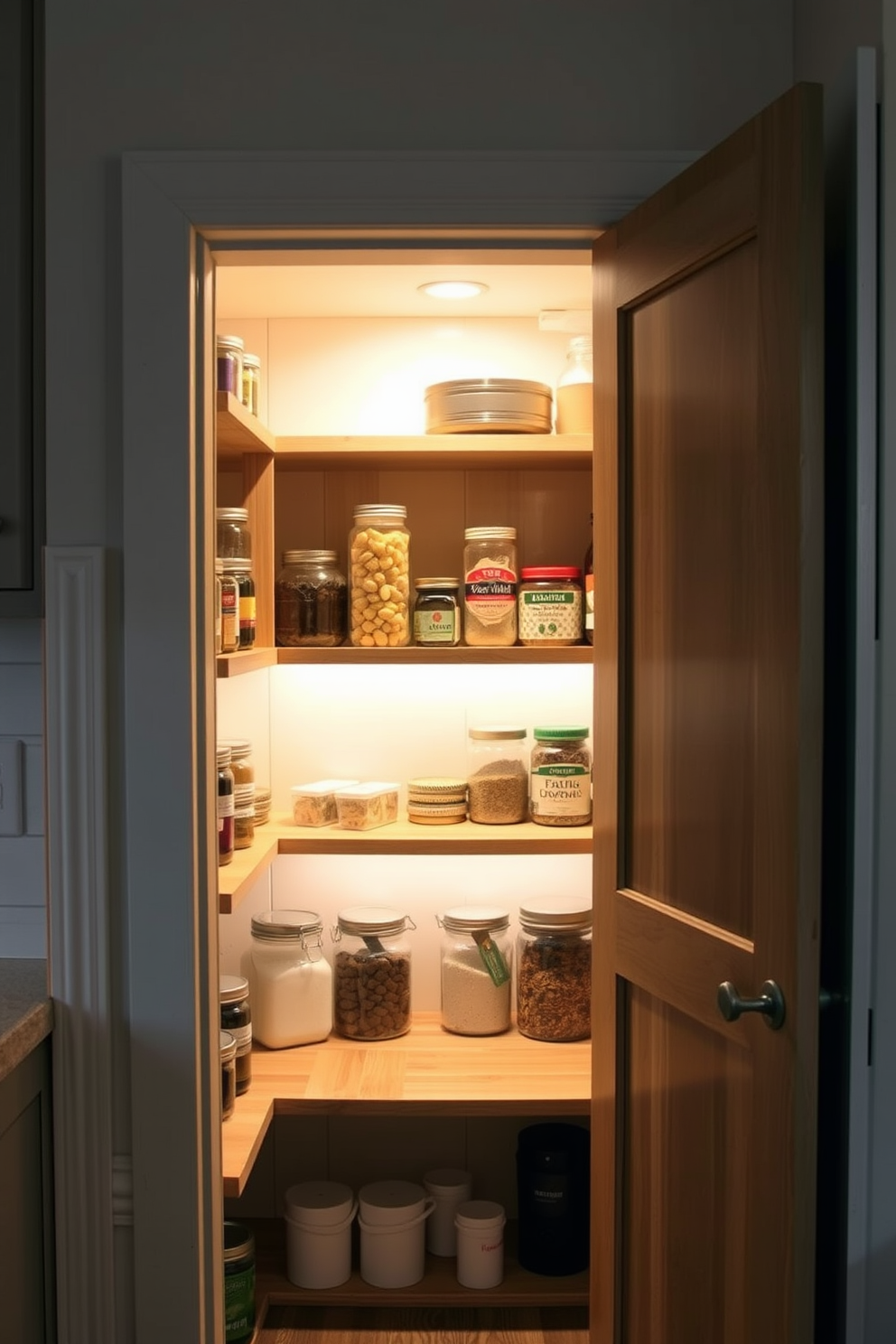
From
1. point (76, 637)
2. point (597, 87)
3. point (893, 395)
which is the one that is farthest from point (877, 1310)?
point (597, 87)

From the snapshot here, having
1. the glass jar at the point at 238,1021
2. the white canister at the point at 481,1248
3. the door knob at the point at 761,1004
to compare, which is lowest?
the white canister at the point at 481,1248

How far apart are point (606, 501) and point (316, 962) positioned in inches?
49.5

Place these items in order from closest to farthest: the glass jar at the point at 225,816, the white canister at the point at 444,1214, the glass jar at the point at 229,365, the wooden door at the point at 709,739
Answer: the wooden door at the point at 709,739, the glass jar at the point at 225,816, the glass jar at the point at 229,365, the white canister at the point at 444,1214

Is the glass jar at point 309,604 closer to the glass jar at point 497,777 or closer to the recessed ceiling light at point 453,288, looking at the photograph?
the glass jar at point 497,777

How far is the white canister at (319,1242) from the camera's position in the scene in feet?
8.07

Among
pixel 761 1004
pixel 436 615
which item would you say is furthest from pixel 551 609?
pixel 761 1004

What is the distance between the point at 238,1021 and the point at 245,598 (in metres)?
0.79

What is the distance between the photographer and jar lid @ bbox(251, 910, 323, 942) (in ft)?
8.29

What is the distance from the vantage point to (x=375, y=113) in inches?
68.4

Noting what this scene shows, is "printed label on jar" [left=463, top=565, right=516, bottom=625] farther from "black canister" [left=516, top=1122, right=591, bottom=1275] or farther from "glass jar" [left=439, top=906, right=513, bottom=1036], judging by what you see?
"black canister" [left=516, top=1122, right=591, bottom=1275]

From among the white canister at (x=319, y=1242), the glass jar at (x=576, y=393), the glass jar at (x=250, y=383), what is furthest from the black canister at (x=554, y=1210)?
the glass jar at (x=250, y=383)

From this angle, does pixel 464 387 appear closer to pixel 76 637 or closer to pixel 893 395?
pixel 76 637

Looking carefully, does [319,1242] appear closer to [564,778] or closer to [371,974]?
[371,974]

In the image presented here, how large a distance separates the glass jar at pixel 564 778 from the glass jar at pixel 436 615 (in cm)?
27
